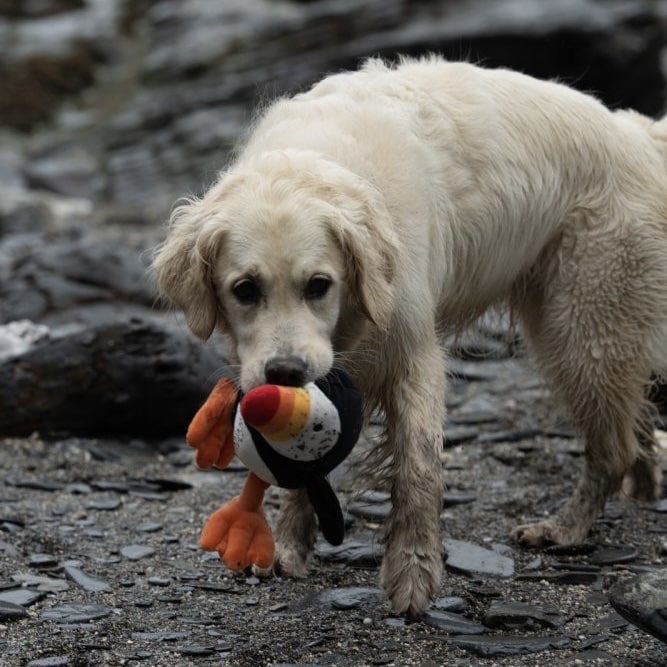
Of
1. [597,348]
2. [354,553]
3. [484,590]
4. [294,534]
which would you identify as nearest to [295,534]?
[294,534]

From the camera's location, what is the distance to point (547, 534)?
5.25 m

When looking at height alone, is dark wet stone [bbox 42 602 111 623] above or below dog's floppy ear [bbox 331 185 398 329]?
below

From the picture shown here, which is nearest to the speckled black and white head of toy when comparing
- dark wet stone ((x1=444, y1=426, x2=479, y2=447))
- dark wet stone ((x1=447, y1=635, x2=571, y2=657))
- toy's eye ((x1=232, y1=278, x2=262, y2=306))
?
toy's eye ((x1=232, y1=278, x2=262, y2=306))

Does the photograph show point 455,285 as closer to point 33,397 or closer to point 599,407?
point 599,407

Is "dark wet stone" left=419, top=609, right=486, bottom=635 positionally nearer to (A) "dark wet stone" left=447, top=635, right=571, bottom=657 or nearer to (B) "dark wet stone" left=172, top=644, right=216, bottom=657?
(A) "dark wet stone" left=447, top=635, right=571, bottom=657

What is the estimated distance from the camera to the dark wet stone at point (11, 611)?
13.6ft

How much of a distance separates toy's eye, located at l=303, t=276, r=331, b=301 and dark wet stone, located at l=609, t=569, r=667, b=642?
4.75 feet

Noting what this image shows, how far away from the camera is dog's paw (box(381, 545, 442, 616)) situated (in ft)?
13.9

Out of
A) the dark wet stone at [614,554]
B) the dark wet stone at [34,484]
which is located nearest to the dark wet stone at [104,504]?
the dark wet stone at [34,484]

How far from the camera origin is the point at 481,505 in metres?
5.81

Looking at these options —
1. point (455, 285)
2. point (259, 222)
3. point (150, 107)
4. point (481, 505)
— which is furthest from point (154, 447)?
point (150, 107)

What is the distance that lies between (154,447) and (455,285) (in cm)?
261

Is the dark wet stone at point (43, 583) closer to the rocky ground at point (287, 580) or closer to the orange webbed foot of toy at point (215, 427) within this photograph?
the rocky ground at point (287, 580)

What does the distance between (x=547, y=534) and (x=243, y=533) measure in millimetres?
1771
